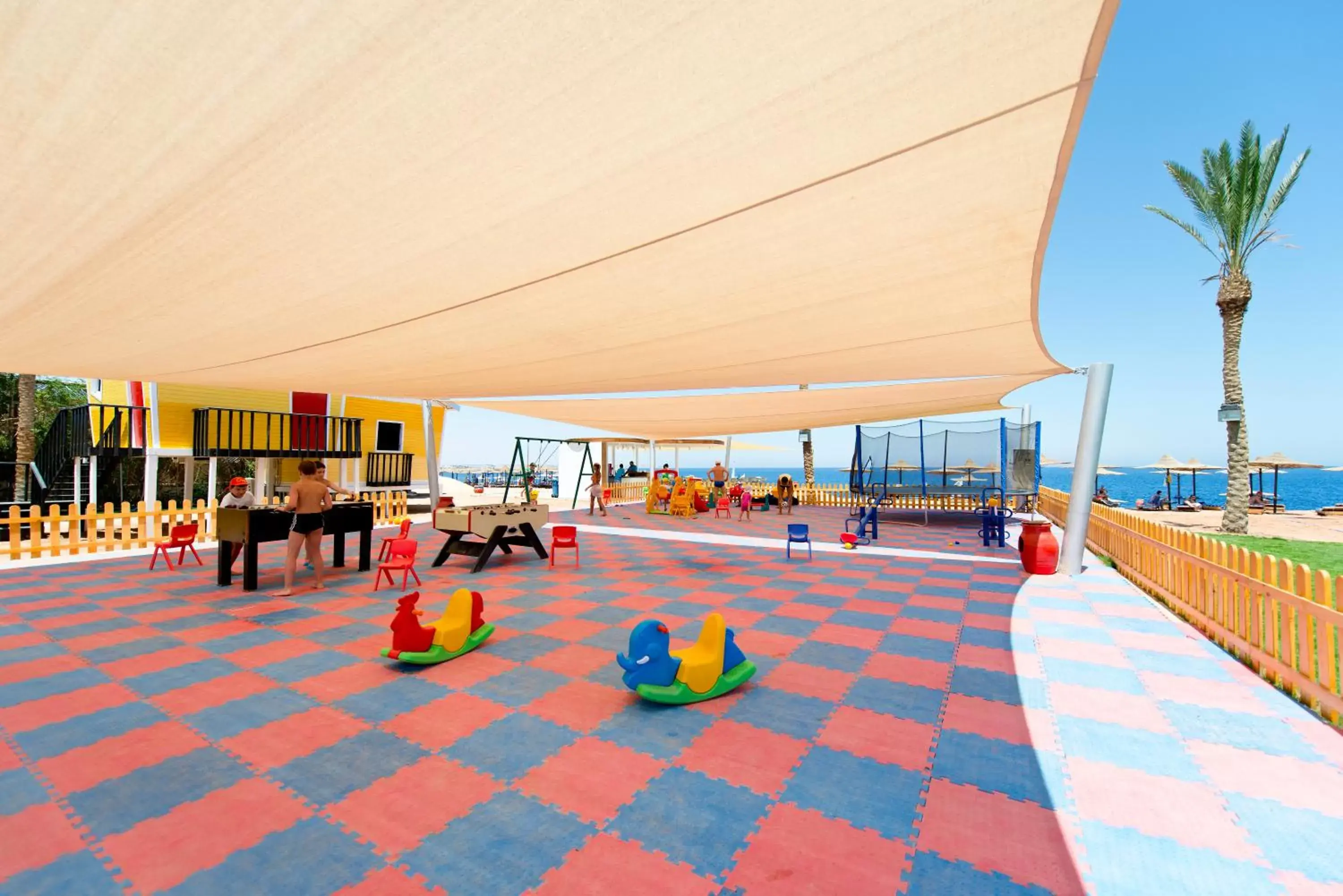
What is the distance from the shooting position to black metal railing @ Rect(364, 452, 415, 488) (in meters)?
17.5

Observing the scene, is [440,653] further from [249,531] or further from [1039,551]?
[1039,551]

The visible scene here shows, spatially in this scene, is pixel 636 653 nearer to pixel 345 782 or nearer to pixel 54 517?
pixel 345 782

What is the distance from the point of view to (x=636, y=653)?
3660 mm

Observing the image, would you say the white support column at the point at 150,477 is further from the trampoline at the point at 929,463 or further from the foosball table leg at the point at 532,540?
the trampoline at the point at 929,463

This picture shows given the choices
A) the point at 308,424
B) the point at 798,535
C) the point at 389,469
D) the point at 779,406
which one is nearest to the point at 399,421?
the point at 389,469

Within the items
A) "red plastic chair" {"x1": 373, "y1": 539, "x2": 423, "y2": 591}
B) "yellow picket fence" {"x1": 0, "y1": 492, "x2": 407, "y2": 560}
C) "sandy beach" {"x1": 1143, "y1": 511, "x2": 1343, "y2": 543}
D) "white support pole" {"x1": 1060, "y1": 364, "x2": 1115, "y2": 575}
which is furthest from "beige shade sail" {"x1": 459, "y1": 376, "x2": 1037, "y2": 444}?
"sandy beach" {"x1": 1143, "y1": 511, "x2": 1343, "y2": 543}

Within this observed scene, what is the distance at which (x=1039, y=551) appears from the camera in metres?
7.82

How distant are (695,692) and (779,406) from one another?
776 cm

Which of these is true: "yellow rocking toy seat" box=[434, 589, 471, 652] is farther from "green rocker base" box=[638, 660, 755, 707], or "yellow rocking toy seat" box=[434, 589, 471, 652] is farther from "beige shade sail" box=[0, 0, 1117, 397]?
"beige shade sail" box=[0, 0, 1117, 397]

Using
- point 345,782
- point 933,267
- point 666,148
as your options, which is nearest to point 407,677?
point 345,782

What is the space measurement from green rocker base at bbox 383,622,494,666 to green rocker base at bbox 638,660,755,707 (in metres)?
1.67

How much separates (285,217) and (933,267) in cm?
329

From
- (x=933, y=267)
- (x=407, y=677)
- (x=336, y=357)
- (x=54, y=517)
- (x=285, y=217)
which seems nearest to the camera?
(x=285, y=217)

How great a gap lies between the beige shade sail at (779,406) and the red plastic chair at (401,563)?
3.83 metres
